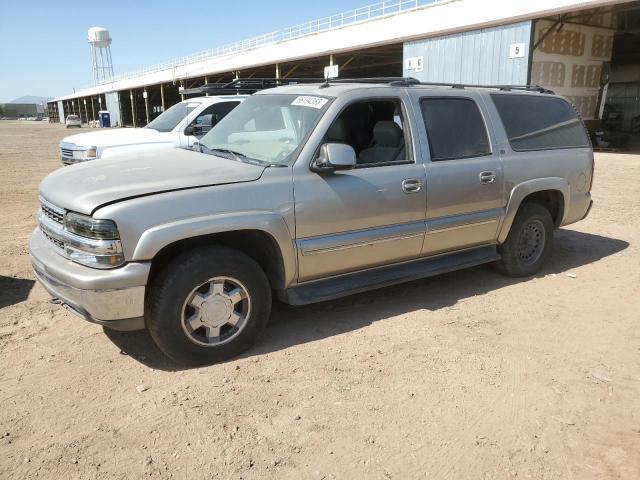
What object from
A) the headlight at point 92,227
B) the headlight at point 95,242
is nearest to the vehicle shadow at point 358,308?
the headlight at point 95,242

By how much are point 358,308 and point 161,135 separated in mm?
6167

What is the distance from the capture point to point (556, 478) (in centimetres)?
254

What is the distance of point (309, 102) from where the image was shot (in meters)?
4.18

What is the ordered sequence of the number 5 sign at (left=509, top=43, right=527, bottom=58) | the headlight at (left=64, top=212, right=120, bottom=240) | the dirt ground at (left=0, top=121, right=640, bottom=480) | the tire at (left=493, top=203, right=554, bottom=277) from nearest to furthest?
the dirt ground at (left=0, top=121, right=640, bottom=480) → the headlight at (left=64, top=212, right=120, bottom=240) → the tire at (left=493, top=203, right=554, bottom=277) → the number 5 sign at (left=509, top=43, right=527, bottom=58)

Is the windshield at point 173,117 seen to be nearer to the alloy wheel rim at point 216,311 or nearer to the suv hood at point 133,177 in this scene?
the suv hood at point 133,177

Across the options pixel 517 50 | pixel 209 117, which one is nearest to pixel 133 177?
pixel 209 117

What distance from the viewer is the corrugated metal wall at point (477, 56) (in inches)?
650

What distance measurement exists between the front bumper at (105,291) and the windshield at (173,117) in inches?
269

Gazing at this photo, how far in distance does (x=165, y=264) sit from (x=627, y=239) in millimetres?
6325

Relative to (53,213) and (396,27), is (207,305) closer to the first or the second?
(53,213)

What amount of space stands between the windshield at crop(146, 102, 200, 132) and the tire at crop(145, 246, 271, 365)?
6.86 meters

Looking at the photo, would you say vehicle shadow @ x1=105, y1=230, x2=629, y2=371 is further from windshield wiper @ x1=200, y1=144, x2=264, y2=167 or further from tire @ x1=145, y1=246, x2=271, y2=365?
windshield wiper @ x1=200, y1=144, x2=264, y2=167

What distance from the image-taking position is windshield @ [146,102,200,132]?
9.77 meters

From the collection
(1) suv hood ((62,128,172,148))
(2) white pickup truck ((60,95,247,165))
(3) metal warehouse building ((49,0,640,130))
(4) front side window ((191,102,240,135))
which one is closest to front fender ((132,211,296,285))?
(2) white pickup truck ((60,95,247,165))
